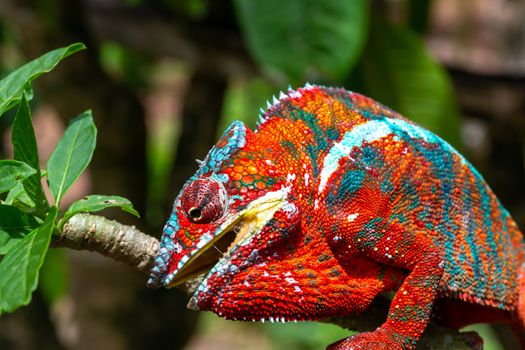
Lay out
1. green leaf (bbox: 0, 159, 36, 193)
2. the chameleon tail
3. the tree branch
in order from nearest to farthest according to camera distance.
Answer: green leaf (bbox: 0, 159, 36, 193) < the tree branch < the chameleon tail

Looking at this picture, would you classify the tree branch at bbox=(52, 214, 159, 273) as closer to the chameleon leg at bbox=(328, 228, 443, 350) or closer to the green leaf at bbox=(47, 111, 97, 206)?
the green leaf at bbox=(47, 111, 97, 206)

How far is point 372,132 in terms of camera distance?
1303 mm

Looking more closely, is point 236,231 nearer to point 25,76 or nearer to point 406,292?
point 406,292

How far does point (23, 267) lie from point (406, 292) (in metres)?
0.57

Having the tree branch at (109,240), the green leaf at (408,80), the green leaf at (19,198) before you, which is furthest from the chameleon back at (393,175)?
the green leaf at (408,80)

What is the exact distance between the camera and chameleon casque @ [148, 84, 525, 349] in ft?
3.86

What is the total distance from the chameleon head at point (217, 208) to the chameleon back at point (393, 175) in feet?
0.23

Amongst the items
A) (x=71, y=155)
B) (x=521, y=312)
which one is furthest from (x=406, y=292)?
(x=71, y=155)

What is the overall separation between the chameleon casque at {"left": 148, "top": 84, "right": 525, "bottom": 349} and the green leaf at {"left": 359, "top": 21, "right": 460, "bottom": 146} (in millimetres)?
1191

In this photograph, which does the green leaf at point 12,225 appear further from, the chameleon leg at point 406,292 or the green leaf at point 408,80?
the green leaf at point 408,80

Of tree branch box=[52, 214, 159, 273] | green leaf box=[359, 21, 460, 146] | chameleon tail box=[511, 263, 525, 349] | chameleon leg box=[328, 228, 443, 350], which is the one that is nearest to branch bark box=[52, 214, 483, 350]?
tree branch box=[52, 214, 159, 273]

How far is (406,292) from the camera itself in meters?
1.23

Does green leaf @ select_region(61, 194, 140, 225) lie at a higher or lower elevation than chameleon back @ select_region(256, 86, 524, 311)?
lower

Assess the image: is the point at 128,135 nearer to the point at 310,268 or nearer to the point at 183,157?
the point at 183,157
